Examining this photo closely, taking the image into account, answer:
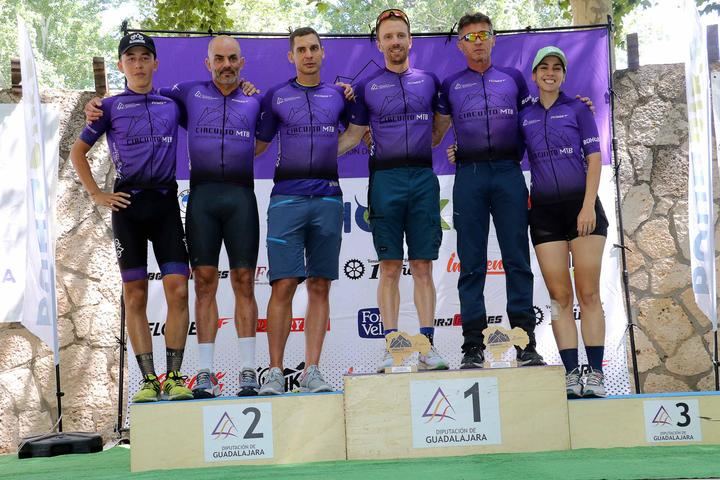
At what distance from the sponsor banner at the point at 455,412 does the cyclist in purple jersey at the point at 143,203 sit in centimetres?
135

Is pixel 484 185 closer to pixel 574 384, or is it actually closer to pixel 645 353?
pixel 574 384

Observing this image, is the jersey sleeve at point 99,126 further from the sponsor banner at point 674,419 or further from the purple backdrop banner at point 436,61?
the sponsor banner at point 674,419

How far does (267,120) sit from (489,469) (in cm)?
246

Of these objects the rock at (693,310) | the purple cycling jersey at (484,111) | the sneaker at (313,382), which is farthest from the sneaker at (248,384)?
the rock at (693,310)

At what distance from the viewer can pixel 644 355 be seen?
263 inches

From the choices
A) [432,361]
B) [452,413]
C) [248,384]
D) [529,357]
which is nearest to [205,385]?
[248,384]

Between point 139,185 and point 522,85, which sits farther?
point 522,85

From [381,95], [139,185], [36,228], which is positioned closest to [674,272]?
[381,95]

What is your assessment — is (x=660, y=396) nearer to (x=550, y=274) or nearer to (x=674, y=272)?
(x=550, y=274)

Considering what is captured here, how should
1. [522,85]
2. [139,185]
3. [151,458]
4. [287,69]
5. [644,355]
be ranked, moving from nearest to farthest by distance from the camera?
1. [151,458]
2. [139,185]
3. [522,85]
4. [287,69]
5. [644,355]

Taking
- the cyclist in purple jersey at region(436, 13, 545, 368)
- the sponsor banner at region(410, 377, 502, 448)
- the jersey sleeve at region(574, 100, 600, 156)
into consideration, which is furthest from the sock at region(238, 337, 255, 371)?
the jersey sleeve at region(574, 100, 600, 156)

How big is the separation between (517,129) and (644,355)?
2.51 meters

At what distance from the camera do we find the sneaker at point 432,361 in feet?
14.9

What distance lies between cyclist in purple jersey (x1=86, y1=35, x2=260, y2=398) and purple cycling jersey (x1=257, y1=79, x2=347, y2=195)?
16 centimetres
